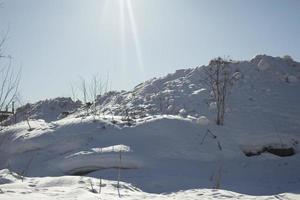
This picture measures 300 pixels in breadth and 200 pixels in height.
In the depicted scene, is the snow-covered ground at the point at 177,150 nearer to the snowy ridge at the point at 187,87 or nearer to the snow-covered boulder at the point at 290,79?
the snowy ridge at the point at 187,87

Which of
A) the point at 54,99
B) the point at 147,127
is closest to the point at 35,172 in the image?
the point at 147,127

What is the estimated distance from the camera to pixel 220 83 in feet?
48.7

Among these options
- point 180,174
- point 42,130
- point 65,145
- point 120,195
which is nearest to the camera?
point 120,195

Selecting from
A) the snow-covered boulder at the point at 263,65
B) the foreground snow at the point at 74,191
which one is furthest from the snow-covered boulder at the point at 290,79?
the foreground snow at the point at 74,191

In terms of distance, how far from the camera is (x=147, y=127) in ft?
38.5

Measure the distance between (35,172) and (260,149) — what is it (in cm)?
568

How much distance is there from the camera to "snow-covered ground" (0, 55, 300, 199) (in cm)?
917

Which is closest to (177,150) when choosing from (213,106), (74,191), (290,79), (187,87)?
(213,106)

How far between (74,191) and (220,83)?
9.28m

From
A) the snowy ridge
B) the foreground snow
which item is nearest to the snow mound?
the snowy ridge

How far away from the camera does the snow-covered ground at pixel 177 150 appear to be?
917cm

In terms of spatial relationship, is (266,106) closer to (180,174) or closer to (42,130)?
(180,174)

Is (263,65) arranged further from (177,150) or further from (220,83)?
(177,150)

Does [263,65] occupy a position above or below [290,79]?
above
